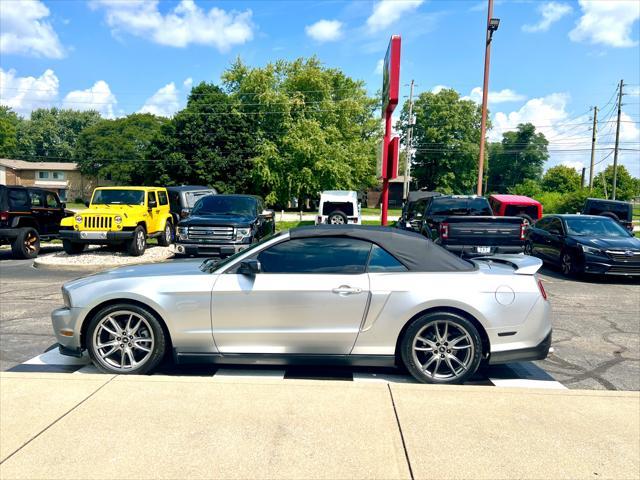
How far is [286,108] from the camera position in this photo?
46.0m

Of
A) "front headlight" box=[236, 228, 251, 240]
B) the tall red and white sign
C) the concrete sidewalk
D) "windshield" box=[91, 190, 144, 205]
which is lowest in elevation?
the concrete sidewalk

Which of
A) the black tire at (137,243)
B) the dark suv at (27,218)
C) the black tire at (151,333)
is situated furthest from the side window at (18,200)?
the black tire at (151,333)

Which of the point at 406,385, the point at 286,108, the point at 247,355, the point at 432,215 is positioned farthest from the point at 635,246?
the point at 286,108

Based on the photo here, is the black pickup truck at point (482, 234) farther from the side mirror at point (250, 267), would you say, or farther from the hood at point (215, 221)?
the side mirror at point (250, 267)

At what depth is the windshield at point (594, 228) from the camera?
12523 millimetres

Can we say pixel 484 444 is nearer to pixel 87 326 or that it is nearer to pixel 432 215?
pixel 87 326

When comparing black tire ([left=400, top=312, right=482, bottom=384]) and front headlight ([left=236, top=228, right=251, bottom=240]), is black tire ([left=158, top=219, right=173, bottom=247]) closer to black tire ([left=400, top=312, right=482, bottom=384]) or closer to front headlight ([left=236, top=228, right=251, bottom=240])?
front headlight ([left=236, top=228, right=251, bottom=240])

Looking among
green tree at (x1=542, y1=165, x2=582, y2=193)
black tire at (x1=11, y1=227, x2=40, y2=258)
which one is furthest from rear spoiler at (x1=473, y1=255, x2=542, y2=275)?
green tree at (x1=542, y1=165, x2=582, y2=193)

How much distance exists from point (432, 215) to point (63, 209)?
11507 mm

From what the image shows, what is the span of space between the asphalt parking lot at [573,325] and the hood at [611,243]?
84 centimetres

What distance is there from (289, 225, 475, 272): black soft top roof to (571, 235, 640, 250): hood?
27.1ft

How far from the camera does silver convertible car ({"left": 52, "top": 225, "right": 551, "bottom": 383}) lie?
4516 mm

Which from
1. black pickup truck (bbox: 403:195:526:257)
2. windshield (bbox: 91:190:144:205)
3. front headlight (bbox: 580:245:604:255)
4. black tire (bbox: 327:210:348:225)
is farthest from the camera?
black tire (bbox: 327:210:348:225)

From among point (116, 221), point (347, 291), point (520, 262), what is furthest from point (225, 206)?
point (520, 262)
